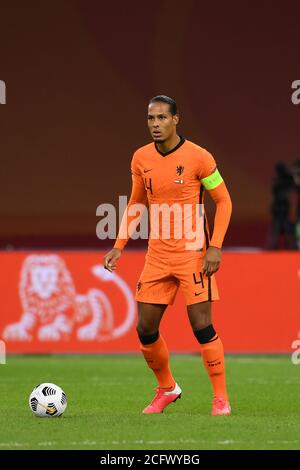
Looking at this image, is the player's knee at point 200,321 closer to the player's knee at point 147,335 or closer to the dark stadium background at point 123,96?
the player's knee at point 147,335

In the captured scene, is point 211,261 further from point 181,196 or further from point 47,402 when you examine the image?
point 47,402

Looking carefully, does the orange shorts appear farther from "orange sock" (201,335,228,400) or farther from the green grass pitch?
the green grass pitch

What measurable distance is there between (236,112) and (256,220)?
225cm

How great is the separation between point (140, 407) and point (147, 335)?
3.87 feet

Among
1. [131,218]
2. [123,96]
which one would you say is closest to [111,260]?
[131,218]

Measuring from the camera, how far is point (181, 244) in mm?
9039

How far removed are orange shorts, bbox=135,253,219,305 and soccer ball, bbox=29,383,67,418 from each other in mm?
933

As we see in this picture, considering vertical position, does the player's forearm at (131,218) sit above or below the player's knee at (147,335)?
above

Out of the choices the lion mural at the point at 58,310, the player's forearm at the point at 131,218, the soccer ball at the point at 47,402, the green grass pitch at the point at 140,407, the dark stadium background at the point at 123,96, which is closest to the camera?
the green grass pitch at the point at 140,407

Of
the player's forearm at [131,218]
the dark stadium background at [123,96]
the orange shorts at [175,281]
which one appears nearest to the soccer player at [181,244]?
the orange shorts at [175,281]

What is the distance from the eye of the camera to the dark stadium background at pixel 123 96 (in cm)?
2306

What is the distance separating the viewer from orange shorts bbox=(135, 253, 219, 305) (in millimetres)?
8969

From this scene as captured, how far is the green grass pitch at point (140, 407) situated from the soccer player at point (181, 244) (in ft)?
1.79
